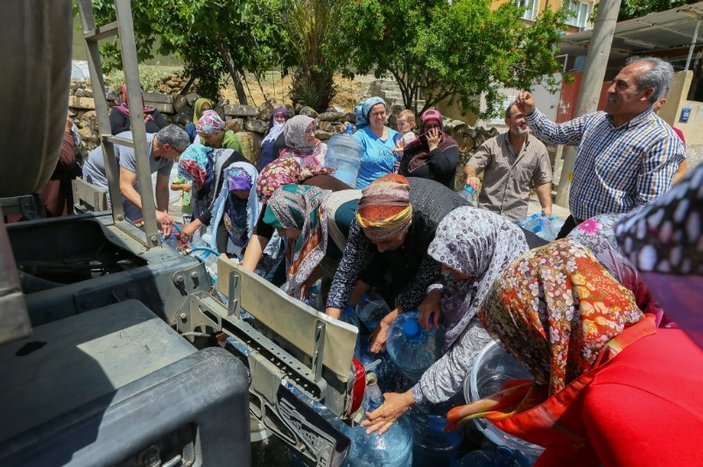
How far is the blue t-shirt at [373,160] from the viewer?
434 centimetres

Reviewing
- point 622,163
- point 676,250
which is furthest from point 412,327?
point 676,250

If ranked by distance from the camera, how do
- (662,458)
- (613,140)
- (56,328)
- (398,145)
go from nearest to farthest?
1. (662,458)
2. (56,328)
3. (613,140)
4. (398,145)

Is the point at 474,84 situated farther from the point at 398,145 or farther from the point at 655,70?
the point at 655,70

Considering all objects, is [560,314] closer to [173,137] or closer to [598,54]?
[173,137]

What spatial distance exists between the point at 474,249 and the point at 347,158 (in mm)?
3105

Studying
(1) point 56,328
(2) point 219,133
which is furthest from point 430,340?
(2) point 219,133

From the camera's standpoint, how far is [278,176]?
10.2ft

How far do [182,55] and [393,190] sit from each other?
38.1 ft

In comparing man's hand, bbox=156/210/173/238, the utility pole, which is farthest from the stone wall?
man's hand, bbox=156/210/173/238

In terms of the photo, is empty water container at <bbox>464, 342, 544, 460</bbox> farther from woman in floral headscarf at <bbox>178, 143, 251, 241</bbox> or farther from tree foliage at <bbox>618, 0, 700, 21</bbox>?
tree foliage at <bbox>618, 0, 700, 21</bbox>

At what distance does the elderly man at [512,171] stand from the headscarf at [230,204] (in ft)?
6.52

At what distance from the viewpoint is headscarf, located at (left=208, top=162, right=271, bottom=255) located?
336 cm

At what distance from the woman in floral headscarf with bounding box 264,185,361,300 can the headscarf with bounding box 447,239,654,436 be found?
1445mm

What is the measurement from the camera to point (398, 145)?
4.64m
